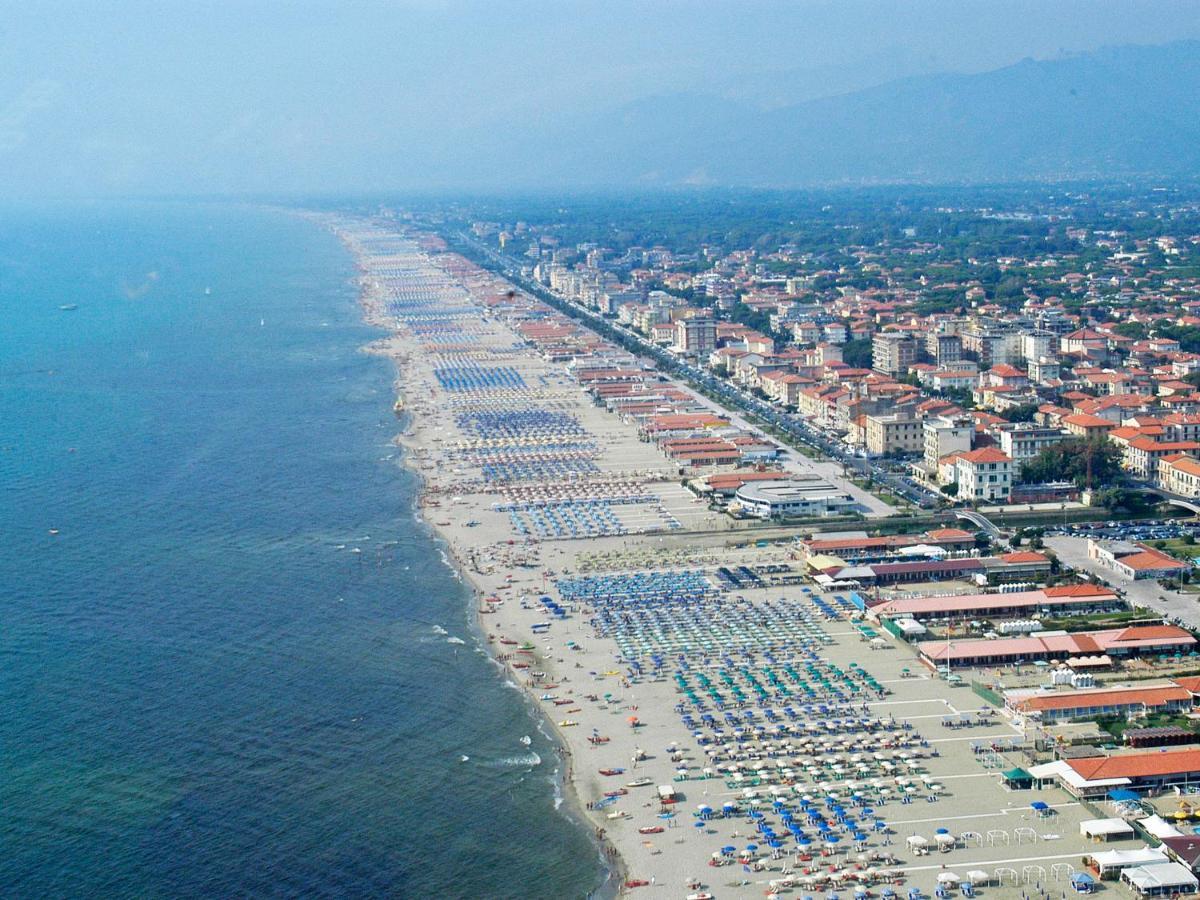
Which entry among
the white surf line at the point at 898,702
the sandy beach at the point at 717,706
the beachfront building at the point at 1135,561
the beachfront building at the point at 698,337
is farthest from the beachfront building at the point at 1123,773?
the beachfront building at the point at 698,337

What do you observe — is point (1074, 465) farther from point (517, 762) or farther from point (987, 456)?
point (517, 762)

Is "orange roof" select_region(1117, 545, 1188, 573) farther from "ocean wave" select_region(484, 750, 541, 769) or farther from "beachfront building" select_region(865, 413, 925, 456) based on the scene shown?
"ocean wave" select_region(484, 750, 541, 769)

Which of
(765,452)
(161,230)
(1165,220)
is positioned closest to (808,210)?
(1165,220)

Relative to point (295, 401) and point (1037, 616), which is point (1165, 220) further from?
point (1037, 616)

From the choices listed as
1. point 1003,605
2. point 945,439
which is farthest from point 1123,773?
point 945,439

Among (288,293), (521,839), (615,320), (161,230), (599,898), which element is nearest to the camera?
(599,898)

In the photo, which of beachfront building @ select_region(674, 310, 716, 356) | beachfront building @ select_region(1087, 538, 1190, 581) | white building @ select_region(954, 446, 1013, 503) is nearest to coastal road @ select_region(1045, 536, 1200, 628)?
beachfront building @ select_region(1087, 538, 1190, 581)

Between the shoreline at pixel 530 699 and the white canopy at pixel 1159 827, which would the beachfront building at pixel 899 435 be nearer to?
the shoreline at pixel 530 699
